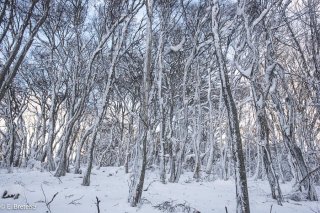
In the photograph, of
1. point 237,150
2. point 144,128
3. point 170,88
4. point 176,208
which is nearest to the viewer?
point 237,150

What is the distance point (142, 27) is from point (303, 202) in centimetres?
868

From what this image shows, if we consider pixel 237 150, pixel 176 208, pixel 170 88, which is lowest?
pixel 176 208

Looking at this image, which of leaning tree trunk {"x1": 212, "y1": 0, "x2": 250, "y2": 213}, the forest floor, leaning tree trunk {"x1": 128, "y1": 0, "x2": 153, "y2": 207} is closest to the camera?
leaning tree trunk {"x1": 212, "y1": 0, "x2": 250, "y2": 213}

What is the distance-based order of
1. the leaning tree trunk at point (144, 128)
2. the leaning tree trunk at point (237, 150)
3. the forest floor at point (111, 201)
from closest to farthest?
1. the leaning tree trunk at point (237, 150)
2. the forest floor at point (111, 201)
3. the leaning tree trunk at point (144, 128)

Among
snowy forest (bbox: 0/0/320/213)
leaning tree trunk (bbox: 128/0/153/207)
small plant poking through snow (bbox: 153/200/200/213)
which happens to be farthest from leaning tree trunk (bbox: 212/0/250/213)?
leaning tree trunk (bbox: 128/0/153/207)

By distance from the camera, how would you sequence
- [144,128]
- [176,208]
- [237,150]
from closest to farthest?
[237,150] → [176,208] → [144,128]

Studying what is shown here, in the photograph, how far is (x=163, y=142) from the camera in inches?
391

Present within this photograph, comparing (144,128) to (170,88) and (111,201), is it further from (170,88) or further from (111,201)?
(170,88)

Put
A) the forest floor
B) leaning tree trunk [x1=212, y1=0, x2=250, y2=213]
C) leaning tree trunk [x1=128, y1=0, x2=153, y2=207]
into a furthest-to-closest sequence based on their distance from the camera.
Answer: leaning tree trunk [x1=128, y1=0, x2=153, y2=207], the forest floor, leaning tree trunk [x1=212, y1=0, x2=250, y2=213]

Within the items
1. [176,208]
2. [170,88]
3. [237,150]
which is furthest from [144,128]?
[170,88]

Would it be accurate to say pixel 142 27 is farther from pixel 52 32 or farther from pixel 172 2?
pixel 52 32

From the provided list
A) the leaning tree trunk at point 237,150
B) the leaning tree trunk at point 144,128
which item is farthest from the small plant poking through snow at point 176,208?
the leaning tree trunk at point 237,150

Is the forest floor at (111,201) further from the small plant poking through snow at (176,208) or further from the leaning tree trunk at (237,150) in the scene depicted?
the leaning tree trunk at (237,150)

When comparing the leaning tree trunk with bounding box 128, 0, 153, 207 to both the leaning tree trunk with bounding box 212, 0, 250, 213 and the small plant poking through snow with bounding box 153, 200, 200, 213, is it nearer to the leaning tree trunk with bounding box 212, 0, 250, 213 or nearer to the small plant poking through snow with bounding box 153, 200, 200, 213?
the small plant poking through snow with bounding box 153, 200, 200, 213
